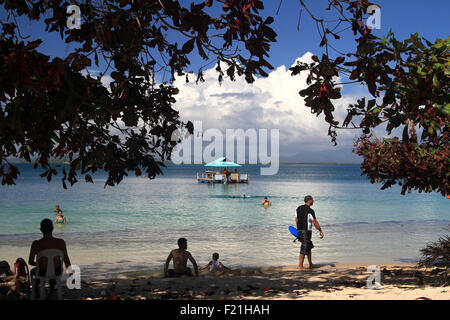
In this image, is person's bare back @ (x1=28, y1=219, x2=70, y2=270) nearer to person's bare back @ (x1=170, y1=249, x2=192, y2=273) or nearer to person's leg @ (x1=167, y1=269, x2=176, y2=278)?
person's bare back @ (x1=170, y1=249, x2=192, y2=273)

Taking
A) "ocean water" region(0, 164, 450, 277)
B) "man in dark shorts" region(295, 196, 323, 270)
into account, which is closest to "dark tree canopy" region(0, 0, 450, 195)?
"man in dark shorts" region(295, 196, 323, 270)

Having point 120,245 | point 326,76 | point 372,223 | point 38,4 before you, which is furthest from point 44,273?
point 372,223

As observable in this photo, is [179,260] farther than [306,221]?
No

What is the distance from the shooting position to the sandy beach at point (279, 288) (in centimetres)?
682

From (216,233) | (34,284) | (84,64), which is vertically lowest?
(216,233)

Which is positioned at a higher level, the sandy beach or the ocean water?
the sandy beach

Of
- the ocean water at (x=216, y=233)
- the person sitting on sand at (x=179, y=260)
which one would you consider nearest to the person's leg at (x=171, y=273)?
the person sitting on sand at (x=179, y=260)

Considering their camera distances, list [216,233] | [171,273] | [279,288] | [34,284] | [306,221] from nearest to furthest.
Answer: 1. [34,284]
2. [279,288]
3. [171,273]
4. [306,221]
5. [216,233]

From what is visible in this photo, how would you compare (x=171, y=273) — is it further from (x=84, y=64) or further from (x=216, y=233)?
(x=216, y=233)

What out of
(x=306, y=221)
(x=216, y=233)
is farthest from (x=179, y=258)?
(x=216, y=233)

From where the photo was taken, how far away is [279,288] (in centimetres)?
775

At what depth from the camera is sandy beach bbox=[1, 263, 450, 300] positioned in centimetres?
682

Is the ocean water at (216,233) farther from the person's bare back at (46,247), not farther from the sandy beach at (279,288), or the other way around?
the person's bare back at (46,247)
